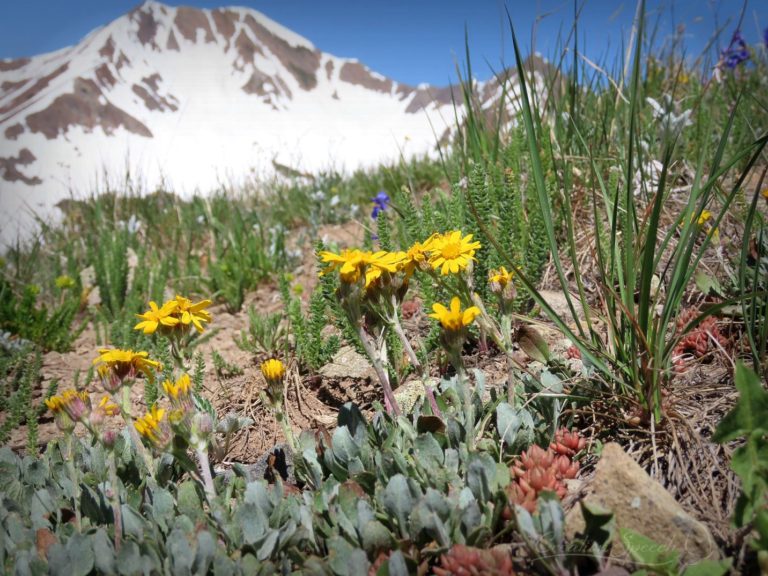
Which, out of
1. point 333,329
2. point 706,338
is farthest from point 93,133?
point 706,338

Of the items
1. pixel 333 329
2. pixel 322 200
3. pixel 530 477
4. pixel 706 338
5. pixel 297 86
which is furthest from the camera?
pixel 297 86

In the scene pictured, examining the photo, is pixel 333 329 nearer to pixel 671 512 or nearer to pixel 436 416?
pixel 436 416

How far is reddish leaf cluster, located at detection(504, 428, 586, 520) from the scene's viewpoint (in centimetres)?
126

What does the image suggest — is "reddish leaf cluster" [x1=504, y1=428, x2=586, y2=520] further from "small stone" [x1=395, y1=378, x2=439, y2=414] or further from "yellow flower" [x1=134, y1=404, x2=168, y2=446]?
"yellow flower" [x1=134, y1=404, x2=168, y2=446]

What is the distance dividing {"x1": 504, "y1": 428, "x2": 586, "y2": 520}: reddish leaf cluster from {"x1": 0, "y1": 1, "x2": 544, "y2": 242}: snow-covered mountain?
5818mm

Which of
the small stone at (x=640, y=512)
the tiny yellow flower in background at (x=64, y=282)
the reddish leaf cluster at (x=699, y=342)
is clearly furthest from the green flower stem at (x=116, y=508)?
the tiny yellow flower in background at (x=64, y=282)

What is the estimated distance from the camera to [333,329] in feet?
9.84

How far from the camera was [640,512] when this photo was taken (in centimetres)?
108

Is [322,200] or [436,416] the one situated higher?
[322,200]

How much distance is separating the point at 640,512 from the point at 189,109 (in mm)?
11471

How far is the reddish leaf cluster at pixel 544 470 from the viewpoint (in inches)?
49.8

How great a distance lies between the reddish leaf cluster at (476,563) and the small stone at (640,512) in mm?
170

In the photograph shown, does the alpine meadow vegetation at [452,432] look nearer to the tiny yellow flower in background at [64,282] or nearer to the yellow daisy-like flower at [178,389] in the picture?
the yellow daisy-like flower at [178,389]

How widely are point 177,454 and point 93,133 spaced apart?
A: 9.80 m
